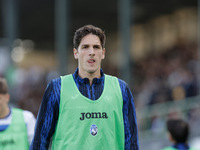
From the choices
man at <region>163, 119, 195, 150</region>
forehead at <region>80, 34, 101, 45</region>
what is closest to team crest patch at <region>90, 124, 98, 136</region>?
forehead at <region>80, 34, 101, 45</region>

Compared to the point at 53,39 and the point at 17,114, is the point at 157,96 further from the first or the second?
the point at 53,39

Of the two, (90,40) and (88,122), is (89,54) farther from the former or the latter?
(88,122)

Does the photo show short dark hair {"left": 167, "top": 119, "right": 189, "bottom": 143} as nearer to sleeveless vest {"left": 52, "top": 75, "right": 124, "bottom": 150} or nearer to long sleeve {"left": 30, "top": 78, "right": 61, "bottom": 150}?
sleeveless vest {"left": 52, "top": 75, "right": 124, "bottom": 150}

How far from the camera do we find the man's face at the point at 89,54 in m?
3.07

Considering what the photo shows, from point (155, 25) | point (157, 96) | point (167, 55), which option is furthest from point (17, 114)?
point (155, 25)

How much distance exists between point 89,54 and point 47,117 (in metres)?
0.57

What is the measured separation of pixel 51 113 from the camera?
119 inches

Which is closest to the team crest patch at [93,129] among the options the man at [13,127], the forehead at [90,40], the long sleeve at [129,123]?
the long sleeve at [129,123]

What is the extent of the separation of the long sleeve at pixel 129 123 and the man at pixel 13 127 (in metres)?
1.35

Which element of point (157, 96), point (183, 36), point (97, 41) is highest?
point (183, 36)

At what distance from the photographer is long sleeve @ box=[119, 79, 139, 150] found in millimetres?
3070

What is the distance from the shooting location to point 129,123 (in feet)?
10.2

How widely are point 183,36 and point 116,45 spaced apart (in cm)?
527

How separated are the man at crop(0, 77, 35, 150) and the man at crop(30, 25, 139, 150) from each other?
1.04 metres
